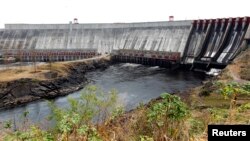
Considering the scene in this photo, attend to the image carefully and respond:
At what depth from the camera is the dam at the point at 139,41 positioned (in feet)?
241

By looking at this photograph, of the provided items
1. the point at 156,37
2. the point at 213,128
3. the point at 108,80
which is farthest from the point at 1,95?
the point at 156,37

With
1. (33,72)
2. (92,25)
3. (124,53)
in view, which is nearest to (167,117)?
(33,72)

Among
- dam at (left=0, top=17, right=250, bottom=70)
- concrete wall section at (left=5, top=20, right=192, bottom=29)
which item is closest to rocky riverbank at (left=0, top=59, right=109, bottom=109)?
dam at (left=0, top=17, right=250, bottom=70)

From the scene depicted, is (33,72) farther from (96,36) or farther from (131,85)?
(96,36)

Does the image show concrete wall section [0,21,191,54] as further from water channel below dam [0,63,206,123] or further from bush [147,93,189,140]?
bush [147,93,189,140]

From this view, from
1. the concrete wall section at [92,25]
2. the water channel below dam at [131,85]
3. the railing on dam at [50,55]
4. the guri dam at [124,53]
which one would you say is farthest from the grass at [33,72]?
the concrete wall section at [92,25]

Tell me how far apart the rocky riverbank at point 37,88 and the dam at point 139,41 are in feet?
86.2

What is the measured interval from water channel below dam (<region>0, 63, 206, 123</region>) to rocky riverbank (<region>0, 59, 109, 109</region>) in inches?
87.6

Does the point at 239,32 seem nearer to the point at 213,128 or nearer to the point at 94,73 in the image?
the point at 94,73

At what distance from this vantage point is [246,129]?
6195 mm

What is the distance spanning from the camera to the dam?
73500 millimetres

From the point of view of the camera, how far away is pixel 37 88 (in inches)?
2092

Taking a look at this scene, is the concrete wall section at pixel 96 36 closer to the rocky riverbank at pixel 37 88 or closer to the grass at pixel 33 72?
the grass at pixel 33 72

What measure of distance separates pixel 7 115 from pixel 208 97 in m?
24.9
